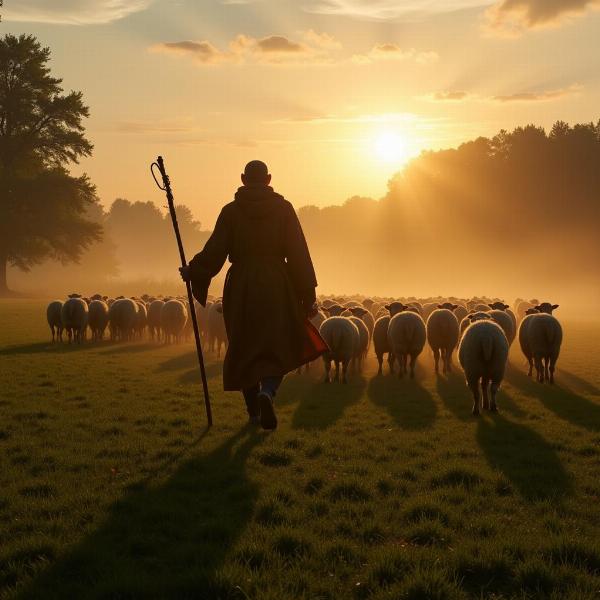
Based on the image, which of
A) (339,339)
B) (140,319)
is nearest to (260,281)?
(339,339)

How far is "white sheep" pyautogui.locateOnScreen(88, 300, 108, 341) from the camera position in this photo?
A: 974 inches

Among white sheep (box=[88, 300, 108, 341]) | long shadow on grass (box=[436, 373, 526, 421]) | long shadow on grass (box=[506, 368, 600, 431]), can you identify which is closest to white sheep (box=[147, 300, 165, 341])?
white sheep (box=[88, 300, 108, 341])

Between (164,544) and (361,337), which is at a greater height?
(361,337)

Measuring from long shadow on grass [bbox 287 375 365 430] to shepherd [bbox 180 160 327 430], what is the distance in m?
1.90

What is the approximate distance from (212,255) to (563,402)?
7.55 m

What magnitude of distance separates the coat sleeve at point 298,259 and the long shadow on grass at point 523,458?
2.89m

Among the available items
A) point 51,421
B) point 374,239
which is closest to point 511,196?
point 374,239

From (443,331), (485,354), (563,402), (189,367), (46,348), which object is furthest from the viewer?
(46,348)

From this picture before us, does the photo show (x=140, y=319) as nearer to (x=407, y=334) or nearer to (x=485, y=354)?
(x=407, y=334)

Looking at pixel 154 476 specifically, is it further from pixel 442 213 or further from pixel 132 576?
A: pixel 442 213

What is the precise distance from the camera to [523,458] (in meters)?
7.93

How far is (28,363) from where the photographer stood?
1717 cm

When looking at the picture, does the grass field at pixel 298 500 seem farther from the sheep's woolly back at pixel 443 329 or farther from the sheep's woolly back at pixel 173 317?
the sheep's woolly back at pixel 173 317

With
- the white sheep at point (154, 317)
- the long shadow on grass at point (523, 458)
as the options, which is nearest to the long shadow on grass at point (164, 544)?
the long shadow on grass at point (523, 458)
